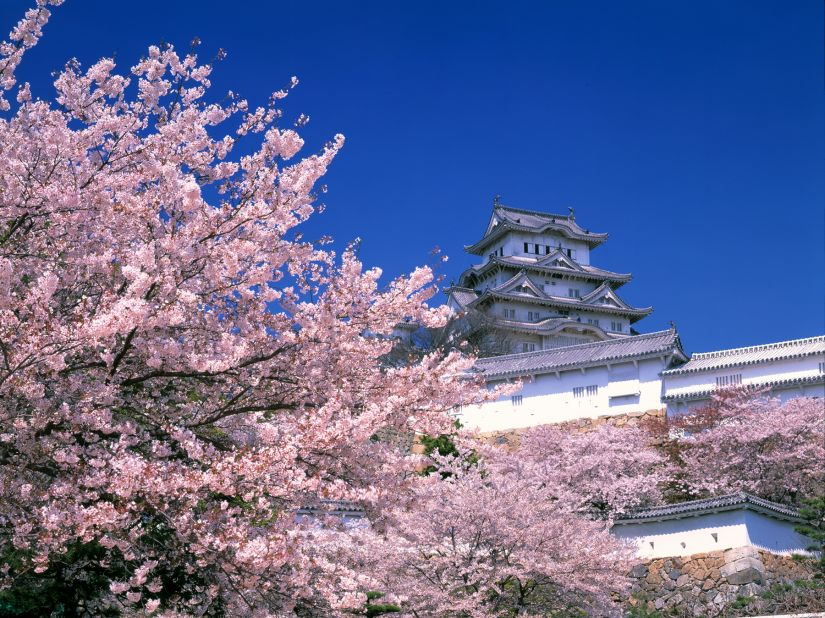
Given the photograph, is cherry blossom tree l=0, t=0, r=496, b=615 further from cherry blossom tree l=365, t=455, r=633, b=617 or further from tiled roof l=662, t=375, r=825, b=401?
tiled roof l=662, t=375, r=825, b=401

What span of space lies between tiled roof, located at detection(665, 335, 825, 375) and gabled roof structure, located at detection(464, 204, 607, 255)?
77.2 feet

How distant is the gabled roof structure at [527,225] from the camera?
50.7m

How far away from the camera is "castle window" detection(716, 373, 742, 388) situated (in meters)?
26.5

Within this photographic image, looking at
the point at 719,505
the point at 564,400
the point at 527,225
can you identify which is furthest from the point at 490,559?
the point at 527,225

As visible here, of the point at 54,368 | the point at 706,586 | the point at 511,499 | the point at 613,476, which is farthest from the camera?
the point at 613,476

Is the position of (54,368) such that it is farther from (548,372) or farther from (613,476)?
(548,372)

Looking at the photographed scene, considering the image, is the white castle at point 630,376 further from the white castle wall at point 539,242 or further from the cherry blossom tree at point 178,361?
the cherry blossom tree at point 178,361

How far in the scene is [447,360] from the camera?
26.3ft

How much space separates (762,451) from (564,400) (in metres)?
7.24

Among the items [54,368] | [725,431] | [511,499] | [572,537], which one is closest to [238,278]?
[54,368]

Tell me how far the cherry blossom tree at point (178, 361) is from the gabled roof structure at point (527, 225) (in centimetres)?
4293

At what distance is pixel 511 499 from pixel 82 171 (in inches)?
356

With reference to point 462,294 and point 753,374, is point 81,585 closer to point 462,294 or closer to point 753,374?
point 753,374


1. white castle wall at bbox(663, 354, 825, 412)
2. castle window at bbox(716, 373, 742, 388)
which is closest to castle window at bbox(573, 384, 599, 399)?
white castle wall at bbox(663, 354, 825, 412)
